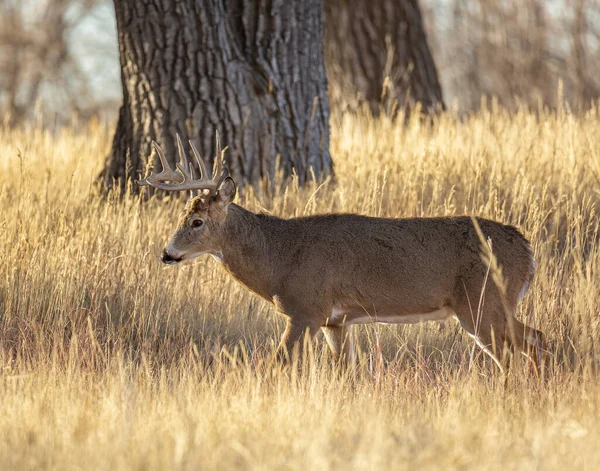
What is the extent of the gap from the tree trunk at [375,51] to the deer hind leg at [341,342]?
8632 millimetres

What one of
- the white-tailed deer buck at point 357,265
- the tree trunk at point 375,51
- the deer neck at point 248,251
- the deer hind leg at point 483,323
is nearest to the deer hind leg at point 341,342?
the white-tailed deer buck at point 357,265

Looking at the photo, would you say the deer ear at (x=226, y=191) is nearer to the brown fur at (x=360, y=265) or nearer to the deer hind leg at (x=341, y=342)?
the brown fur at (x=360, y=265)

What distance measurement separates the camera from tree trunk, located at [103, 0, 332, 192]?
1010 cm

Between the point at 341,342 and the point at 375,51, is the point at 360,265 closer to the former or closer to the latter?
the point at 341,342

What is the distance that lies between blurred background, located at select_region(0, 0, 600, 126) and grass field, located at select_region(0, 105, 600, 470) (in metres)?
13.8

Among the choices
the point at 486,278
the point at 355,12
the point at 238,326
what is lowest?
the point at 238,326

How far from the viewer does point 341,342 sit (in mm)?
7160

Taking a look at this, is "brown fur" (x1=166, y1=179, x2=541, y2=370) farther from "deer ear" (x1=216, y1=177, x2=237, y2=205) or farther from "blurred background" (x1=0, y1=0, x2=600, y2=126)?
"blurred background" (x1=0, y1=0, x2=600, y2=126)

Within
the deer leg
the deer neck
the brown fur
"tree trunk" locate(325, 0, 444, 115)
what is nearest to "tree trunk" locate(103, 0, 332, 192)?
the deer neck

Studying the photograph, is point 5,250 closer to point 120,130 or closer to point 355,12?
point 120,130

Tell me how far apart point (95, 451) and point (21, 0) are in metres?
24.5

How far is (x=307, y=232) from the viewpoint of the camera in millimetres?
7125

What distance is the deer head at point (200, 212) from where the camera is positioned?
697 centimetres

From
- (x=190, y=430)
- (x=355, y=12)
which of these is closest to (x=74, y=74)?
(x=355, y=12)
